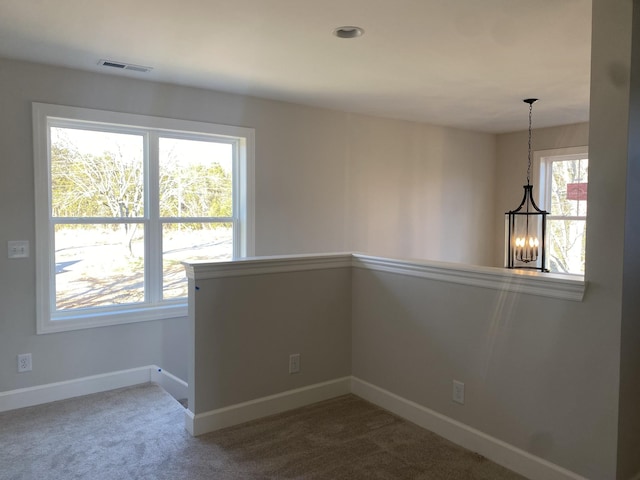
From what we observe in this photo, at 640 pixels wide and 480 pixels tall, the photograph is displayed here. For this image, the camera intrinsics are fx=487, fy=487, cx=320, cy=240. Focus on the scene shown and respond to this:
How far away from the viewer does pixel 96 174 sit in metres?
3.83

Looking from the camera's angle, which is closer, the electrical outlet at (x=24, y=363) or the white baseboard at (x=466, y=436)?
the white baseboard at (x=466, y=436)

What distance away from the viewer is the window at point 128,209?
11.9 feet

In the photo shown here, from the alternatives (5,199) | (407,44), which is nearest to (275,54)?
(407,44)

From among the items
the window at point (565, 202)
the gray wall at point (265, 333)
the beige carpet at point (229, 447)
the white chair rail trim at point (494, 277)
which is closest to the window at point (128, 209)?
the beige carpet at point (229, 447)

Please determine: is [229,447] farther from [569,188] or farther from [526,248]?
[569,188]

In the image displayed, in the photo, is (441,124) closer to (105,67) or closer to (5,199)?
(105,67)

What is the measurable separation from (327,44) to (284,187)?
1.86m

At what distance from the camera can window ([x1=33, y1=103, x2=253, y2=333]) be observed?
11.9 feet

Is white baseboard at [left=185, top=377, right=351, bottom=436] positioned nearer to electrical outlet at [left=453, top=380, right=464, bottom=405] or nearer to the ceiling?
electrical outlet at [left=453, top=380, right=464, bottom=405]

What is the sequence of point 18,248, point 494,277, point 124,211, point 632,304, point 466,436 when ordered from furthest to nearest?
point 124,211
point 18,248
point 466,436
point 494,277
point 632,304

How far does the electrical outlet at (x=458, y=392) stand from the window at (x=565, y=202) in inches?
154

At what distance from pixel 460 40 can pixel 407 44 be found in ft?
1.05

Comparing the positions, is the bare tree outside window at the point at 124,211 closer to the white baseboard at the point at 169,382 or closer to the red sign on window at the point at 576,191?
the white baseboard at the point at 169,382

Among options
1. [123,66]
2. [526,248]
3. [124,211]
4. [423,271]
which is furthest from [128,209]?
[526,248]
